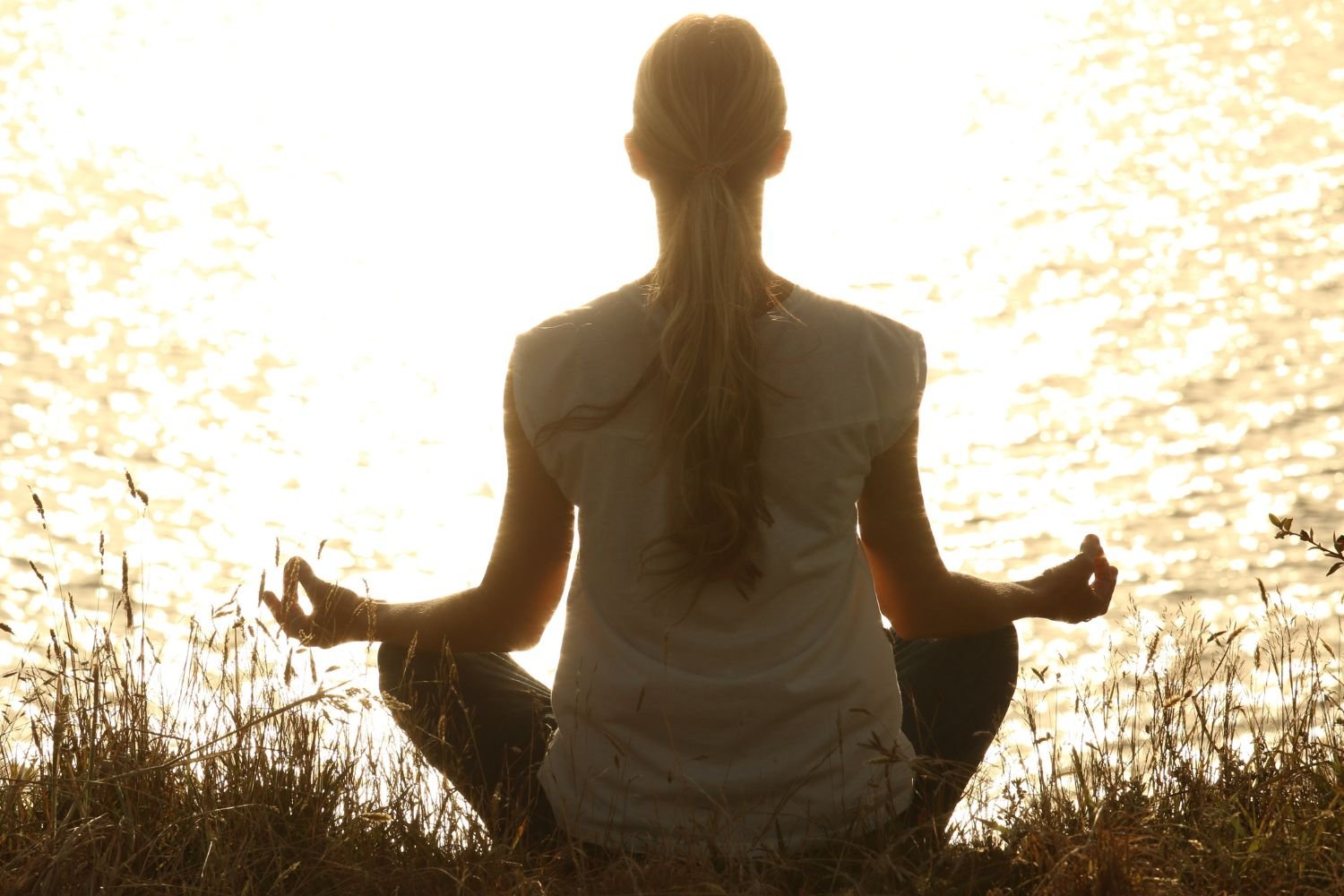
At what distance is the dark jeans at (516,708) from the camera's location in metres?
2.91

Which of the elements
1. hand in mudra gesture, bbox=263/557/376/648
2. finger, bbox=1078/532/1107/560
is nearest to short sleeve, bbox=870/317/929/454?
finger, bbox=1078/532/1107/560

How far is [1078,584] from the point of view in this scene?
2895 millimetres

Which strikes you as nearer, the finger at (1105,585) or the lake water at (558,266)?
the finger at (1105,585)

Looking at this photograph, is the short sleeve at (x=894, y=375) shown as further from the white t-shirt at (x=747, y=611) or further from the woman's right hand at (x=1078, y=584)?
the woman's right hand at (x=1078, y=584)

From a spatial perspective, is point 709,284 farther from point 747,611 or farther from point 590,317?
point 747,611

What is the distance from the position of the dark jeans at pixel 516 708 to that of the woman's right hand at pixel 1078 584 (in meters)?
0.09

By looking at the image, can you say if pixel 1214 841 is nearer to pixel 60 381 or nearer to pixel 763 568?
pixel 763 568

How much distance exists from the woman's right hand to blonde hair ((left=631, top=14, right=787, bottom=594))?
24.1 inches

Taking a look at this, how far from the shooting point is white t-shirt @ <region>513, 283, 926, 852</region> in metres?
2.56

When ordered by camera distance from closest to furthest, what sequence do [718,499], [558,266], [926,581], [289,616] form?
[718,499] < [926,581] < [289,616] < [558,266]

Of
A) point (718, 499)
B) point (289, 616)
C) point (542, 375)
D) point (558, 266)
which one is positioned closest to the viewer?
point (718, 499)

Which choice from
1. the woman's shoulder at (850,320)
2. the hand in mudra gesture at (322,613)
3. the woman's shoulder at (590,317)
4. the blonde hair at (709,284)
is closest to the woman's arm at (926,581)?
the woman's shoulder at (850,320)

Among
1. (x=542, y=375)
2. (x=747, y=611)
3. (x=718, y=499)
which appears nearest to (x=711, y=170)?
(x=542, y=375)

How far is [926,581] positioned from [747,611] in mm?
362
